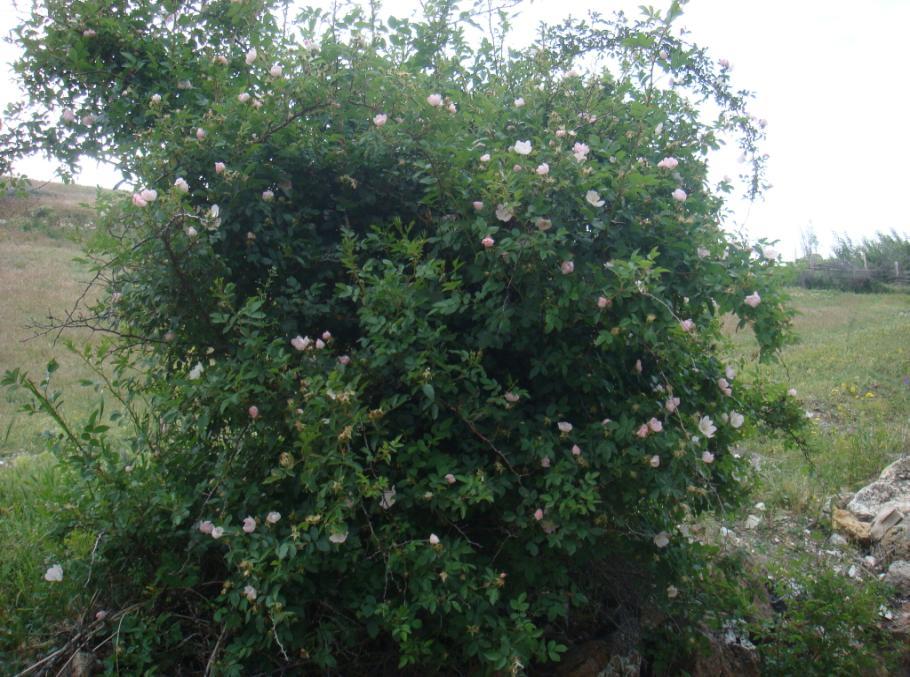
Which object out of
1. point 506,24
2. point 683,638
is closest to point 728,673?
point 683,638

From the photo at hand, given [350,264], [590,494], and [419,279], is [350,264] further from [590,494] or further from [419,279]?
[590,494]

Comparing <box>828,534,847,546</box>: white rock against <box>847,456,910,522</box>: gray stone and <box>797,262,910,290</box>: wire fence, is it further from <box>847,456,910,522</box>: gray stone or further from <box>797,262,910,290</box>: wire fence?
<box>797,262,910,290</box>: wire fence

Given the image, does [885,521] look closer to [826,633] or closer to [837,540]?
[837,540]

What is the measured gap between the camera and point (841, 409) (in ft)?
21.6

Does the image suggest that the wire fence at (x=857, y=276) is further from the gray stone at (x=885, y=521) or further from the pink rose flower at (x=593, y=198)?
the pink rose flower at (x=593, y=198)

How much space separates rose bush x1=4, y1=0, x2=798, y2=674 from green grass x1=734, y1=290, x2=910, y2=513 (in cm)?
98

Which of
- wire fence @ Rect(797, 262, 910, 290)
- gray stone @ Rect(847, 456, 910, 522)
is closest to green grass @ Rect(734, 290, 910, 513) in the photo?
gray stone @ Rect(847, 456, 910, 522)

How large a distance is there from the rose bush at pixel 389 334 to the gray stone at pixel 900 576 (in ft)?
4.84

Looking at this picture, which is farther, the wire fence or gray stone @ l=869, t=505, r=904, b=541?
the wire fence

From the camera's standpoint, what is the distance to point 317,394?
243 cm

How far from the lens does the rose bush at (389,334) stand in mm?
2480

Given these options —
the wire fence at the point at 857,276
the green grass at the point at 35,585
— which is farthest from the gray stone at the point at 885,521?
the wire fence at the point at 857,276

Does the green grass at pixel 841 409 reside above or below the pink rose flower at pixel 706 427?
below

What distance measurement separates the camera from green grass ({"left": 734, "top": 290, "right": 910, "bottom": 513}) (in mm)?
5113
